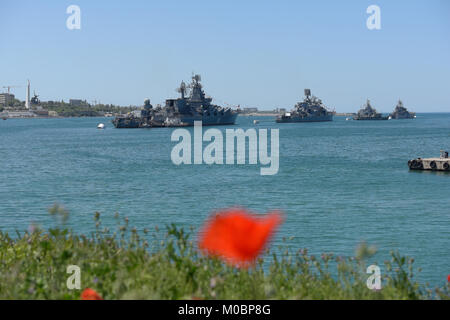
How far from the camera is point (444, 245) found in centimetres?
2130

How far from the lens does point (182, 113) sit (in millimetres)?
150625

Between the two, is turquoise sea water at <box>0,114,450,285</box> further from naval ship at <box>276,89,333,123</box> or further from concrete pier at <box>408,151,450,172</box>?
naval ship at <box>276,89,333,123</box>

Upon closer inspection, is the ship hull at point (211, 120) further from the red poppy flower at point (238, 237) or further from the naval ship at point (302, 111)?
the red poppy flower at point (238, 237)

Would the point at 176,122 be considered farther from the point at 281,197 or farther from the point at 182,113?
the point at 281,197

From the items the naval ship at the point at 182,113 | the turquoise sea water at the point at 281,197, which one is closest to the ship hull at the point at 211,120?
the naval ship at the point at 182,113

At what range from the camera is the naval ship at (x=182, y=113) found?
494 ft

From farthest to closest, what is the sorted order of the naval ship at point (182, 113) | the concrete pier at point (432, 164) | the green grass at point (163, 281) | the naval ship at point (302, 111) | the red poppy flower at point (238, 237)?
the naval ship at point (302, 111)
the naval ship at point (182, 113)
the concrete pier at point (432, 164)
the green grass at point (163, 281)
the red poppy flower at point (238, 237)

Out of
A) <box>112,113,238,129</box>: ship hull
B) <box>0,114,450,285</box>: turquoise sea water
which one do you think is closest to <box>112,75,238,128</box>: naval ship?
<box>112,113,238,129</box>: ship hull

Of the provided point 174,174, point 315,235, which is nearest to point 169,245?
point 315,235

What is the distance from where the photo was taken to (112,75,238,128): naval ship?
151 meters

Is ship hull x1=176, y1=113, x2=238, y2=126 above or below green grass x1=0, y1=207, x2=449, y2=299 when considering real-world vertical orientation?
above

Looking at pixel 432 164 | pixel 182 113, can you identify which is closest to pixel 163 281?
pixel 432 164

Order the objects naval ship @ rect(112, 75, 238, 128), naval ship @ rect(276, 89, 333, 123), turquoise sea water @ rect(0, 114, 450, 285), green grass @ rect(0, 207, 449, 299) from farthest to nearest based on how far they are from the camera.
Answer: naval ship @ rect(276, 89, 333, 123)
naval ship @ rect(112, 75, 238, 128)
turquoise sea water @ rect(0, 114, 450, 285)
green grass @ rect(0, 207, 449, 299)

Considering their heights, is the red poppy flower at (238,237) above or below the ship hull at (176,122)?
below
